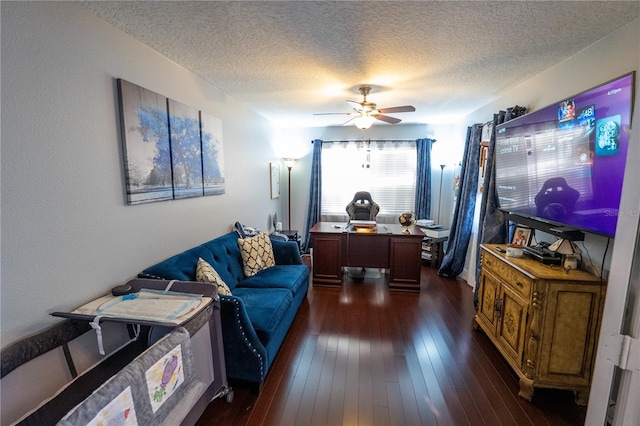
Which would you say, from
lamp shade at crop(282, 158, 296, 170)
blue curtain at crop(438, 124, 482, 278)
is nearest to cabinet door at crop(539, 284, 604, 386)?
blue curtain at crop(438, 124, 482, 278)

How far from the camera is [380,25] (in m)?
1.66

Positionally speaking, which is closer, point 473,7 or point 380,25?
point 473,7

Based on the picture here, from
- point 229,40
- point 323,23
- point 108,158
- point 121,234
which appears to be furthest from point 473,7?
point 121,234

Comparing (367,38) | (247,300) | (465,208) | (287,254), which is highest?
(367,38)

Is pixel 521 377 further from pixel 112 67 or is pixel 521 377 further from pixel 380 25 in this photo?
pixel 112 67

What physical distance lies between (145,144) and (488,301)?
10.2ft

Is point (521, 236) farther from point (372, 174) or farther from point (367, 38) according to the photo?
point (372, 174)

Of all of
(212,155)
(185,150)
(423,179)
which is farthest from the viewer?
(423,179)

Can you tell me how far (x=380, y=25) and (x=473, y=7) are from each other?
0.51 m

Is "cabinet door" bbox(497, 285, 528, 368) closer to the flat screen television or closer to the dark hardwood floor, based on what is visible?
the dark hardwood floor

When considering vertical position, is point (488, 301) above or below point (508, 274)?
below

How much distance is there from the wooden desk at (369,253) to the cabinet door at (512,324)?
1.40 m

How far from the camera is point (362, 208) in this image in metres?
4.50

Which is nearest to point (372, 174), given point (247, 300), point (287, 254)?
point (287, 254)
